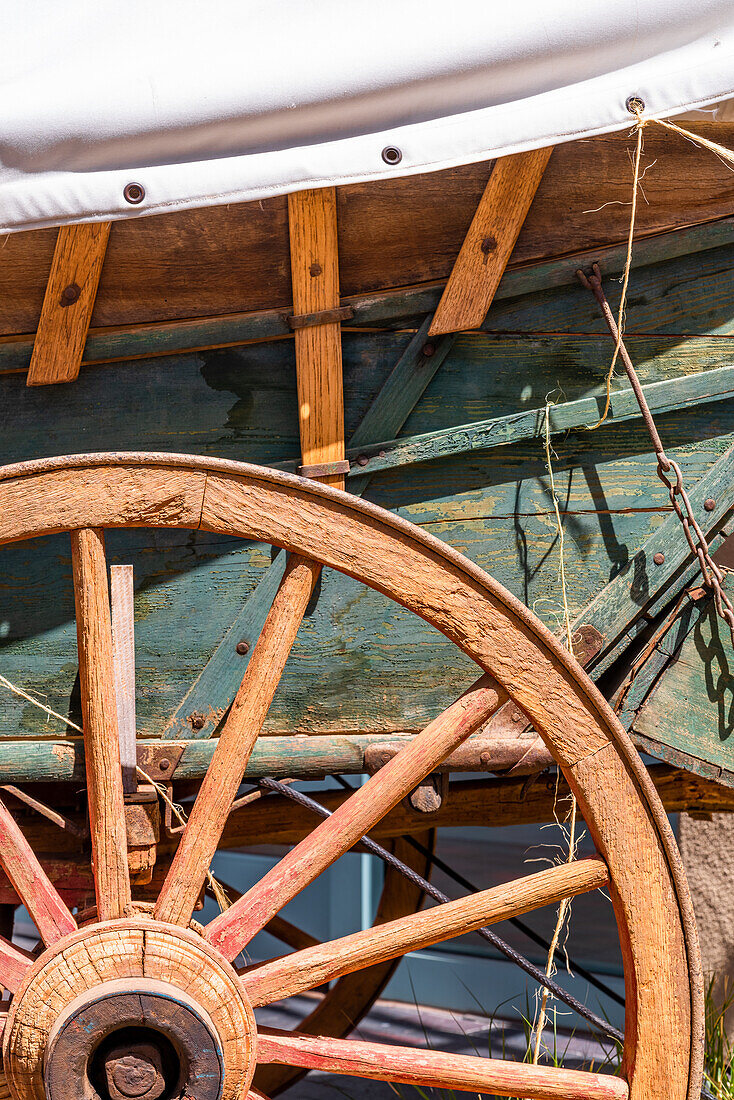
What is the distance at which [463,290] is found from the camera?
1.58 meters

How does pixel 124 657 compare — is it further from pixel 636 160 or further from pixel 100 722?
pixel 636 160

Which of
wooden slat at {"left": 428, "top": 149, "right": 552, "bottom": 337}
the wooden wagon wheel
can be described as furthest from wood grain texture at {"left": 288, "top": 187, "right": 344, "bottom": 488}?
the wooden wagon wheel

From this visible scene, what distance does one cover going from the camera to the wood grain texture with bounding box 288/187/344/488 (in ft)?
5.19

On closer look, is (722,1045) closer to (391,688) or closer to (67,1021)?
(391,688)

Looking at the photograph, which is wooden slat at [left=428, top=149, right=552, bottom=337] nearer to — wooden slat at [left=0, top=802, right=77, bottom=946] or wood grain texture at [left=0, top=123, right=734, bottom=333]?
wood grain texture at [left=0, top=123, right=734, bottom=333]

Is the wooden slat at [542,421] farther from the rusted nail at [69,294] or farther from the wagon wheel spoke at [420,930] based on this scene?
the wagon wheel spoke at [420,930]

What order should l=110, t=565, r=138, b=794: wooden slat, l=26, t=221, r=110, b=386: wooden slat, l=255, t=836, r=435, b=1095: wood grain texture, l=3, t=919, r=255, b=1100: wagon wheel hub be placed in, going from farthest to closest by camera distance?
l=255, t=836, r=435, b=1095: wood grain texture, l=26, t=221, r=110, b=386: wooden slat, l=110, t=565, r=138, b=794: wooden slat, l=3, t=919, r=255, b=1100: wagon wheel hub

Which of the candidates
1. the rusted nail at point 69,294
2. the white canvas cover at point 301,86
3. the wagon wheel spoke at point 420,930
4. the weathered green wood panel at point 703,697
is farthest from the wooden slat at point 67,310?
the weathered green wood panel at point 703,697

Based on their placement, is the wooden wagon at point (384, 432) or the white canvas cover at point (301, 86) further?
the wooden wagon at point (384, 432)

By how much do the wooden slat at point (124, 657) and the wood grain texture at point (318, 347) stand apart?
0.38 m

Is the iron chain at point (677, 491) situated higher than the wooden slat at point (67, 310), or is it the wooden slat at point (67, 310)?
the wooden slat at point (67, 310)

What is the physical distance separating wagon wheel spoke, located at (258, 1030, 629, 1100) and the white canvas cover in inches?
48.8

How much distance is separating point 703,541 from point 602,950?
9.12ft

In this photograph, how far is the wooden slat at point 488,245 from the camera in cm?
155
